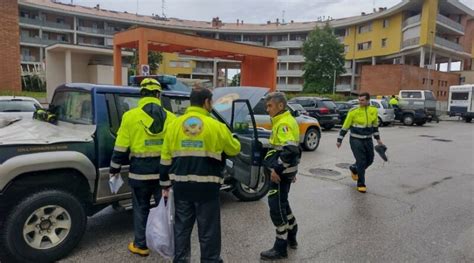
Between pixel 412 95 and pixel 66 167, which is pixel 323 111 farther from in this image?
pixel 66 167

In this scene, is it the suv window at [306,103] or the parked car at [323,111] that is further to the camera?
the suv window at [306,103]

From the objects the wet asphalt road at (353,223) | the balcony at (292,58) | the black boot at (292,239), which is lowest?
the wet asphalt road at (353,223)

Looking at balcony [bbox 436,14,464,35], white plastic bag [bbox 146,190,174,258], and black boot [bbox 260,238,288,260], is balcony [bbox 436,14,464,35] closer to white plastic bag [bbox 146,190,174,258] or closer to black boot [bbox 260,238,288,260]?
black boot [bbox 260,238,288,260]

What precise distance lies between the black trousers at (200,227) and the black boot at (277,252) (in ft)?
2.51

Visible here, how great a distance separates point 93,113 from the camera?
161 inches

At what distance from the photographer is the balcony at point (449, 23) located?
146 ft

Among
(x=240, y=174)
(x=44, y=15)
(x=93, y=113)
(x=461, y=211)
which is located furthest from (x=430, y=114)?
(x=44, y=15)

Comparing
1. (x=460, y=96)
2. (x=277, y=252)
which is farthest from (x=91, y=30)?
(x=277, y=252)

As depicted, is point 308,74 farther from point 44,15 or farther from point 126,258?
point 126,258

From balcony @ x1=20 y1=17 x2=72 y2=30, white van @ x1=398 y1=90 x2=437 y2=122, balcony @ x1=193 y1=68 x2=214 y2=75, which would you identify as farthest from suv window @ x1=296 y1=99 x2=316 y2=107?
balcony @ x1=193 y1=68 x2=214 y2=75

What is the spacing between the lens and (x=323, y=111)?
57.0 ft

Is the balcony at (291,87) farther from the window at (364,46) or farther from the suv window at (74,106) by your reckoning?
the suv window at (74,106)

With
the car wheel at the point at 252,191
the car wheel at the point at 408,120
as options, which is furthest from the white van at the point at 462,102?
the car wheel at the point at 252,191

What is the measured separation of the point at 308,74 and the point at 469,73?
70.5 ft
